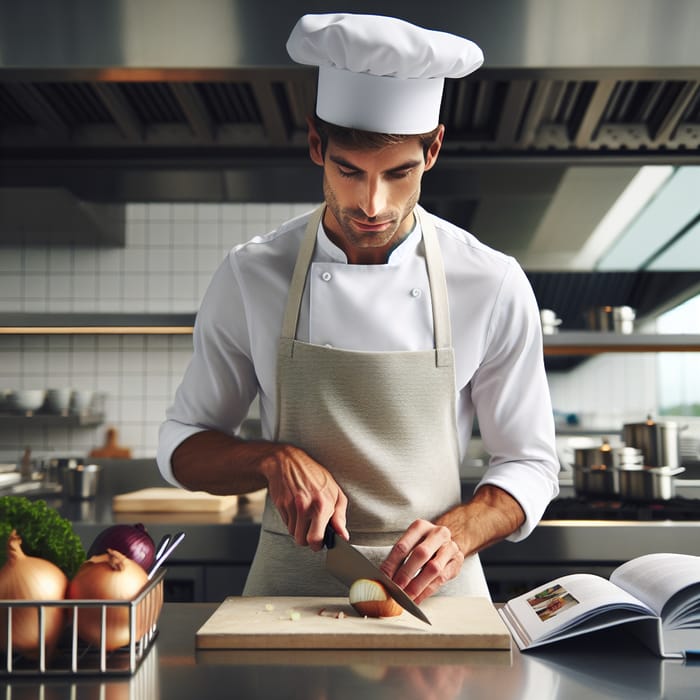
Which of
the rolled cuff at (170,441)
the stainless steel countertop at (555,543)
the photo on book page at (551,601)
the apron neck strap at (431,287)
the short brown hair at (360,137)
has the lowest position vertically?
the stainless steel countertop at (555,543)

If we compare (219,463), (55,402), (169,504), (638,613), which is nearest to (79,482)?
(169,504)

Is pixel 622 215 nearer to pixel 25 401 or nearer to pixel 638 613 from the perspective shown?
pixel 638 613

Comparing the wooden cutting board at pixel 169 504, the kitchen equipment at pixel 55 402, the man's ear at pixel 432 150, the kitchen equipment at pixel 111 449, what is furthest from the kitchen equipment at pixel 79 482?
the man's ear at pixel 432 150

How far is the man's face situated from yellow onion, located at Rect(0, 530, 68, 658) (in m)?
0.62

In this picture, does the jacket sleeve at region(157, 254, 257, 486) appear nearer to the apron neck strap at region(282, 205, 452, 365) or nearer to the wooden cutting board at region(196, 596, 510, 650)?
the apron neck strap at region(282, 205, 452, 365)

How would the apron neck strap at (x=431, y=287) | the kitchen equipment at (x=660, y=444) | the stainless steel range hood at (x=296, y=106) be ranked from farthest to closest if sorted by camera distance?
the kitchen equipment at (x=660, y=444)
the stainless steel range hood at (x=296, y=106)
the apron neck strap at (x=431, y=287)

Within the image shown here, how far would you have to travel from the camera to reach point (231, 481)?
1.34 metres

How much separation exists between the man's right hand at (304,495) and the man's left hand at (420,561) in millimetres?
80

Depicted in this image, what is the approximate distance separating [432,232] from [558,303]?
1734 mm

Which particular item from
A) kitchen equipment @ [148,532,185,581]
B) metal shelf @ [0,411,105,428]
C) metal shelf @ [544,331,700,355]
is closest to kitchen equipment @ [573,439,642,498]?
metal shelf @ [544,331,700,355]

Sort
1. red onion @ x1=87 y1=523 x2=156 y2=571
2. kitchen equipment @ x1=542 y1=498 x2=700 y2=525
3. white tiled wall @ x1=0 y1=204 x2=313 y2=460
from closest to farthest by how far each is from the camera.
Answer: red onion @ x1=87 y1=523 x2=156 y2=571 < kitchen equipment @ x1=542 y1=498 x2=700 y2=525 < white tiled wall @ x1=0 y1=204 x2=313 y2=460

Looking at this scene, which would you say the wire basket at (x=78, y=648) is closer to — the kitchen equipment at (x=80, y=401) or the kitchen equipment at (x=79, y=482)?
the kitchen equipment at (x=79, y=482)

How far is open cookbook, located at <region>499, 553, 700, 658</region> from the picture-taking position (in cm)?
97

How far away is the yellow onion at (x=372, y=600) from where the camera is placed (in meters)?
1.03
